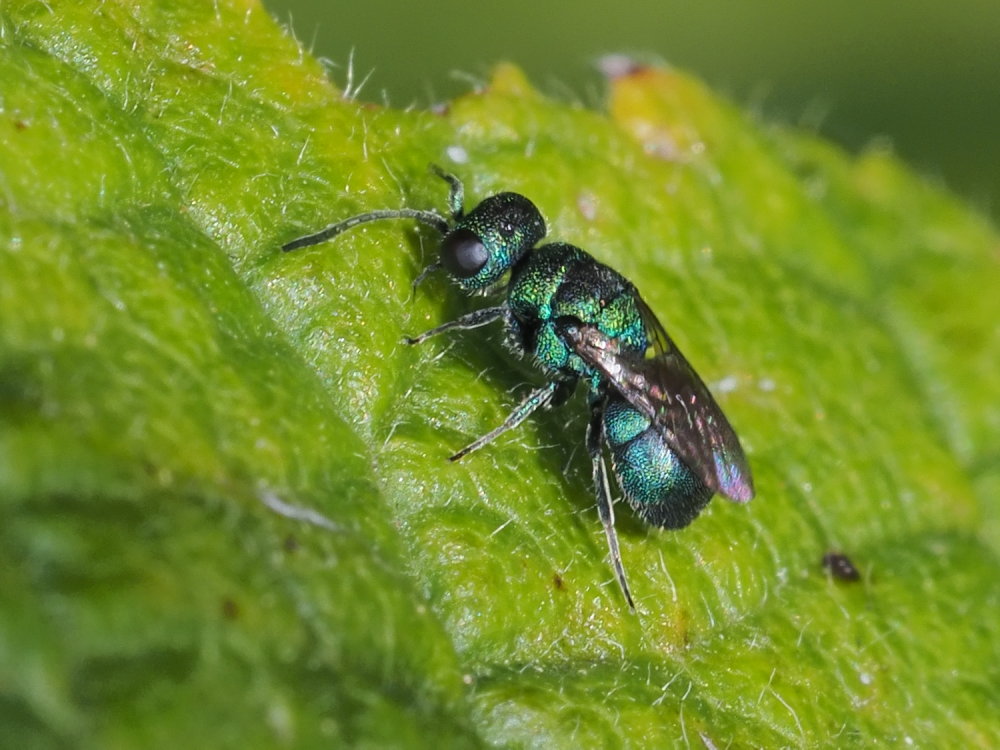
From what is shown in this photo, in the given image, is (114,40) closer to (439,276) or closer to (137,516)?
(439,276)

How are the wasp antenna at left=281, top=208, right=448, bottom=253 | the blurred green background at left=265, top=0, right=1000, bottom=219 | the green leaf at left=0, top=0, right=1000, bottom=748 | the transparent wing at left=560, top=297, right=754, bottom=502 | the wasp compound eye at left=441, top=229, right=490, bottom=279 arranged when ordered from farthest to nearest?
the blurred green background at left=265, top=0, right=1000, bottom=219, the transparent wing at left=560, top=297, right=754, bottom=502, the wasp compound eye at left=441, top=229, right=490, bottom=279, the wasp antenna at left=281, top=208, right=448, bottom=253, the green leaf at left=0, top=0, right=1000, bottom=748

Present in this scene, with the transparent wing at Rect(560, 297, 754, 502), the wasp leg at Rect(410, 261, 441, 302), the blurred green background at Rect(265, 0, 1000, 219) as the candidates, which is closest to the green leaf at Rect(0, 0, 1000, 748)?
the wasp leg at Rect(410, 261, 441, 302)

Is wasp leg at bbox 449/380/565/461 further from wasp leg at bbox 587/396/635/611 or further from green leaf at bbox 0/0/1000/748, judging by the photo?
wasp leg at bbox 587/396/635/611

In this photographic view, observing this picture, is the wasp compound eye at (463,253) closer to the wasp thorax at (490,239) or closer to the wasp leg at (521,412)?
the wasp thorax at (490,239)

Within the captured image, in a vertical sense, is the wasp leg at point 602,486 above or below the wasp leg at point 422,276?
below

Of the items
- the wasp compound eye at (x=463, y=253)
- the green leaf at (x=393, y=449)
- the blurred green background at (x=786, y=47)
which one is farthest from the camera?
the blurred green background at (x=786, y=47)

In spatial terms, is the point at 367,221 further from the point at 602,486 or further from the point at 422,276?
the point at 602,486

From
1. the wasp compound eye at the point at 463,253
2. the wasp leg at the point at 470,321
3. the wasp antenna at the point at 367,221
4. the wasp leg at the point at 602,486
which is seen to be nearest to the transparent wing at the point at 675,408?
the wasp leg at the point at 602,486
